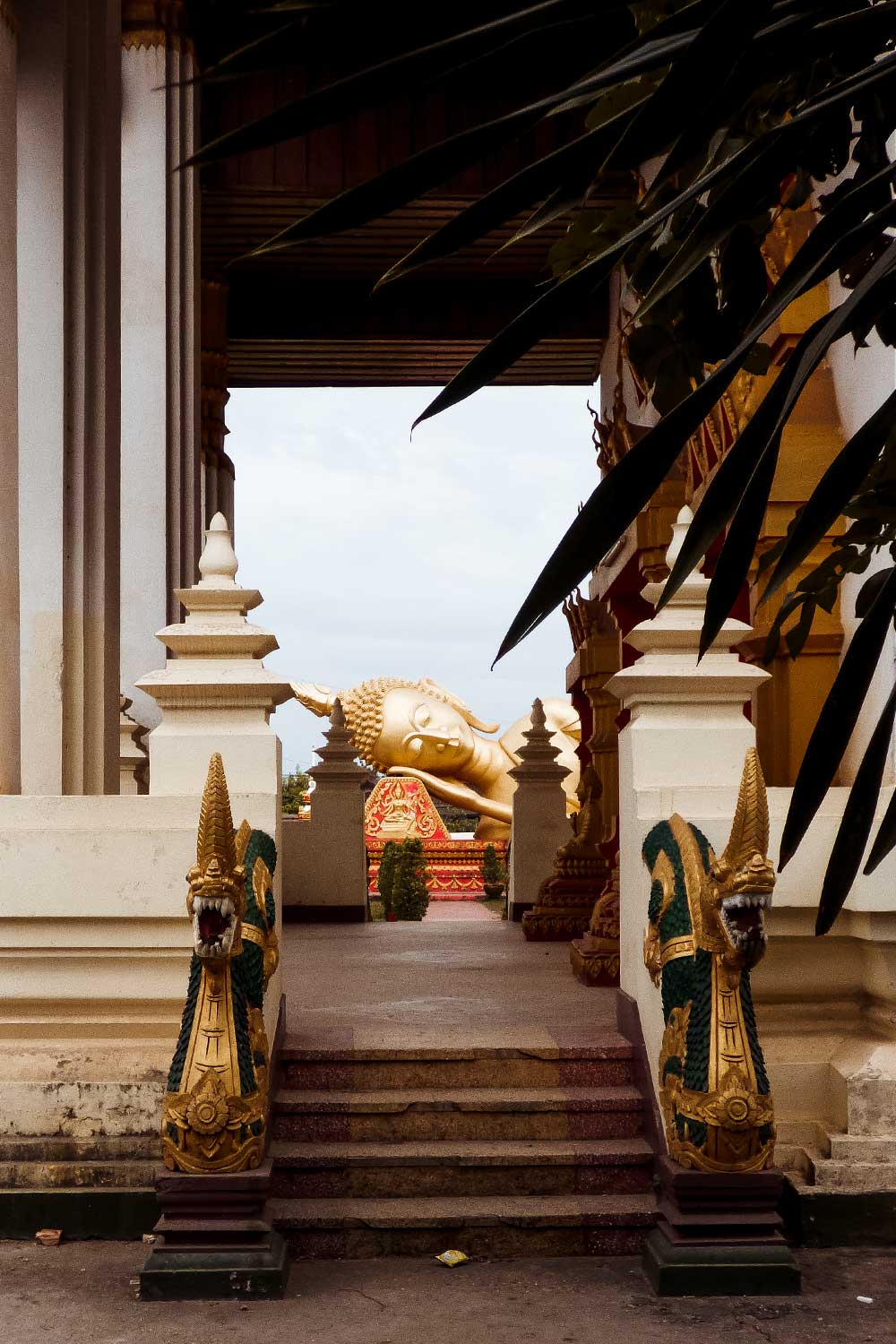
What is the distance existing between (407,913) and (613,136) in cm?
1206

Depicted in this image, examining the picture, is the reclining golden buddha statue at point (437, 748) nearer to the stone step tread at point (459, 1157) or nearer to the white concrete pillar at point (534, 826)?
the white concrete pillar at point (534, 826)

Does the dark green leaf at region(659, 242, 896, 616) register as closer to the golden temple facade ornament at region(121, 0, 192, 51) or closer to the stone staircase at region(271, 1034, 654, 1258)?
the stone staircase at region(271, 1034, 654, 1258)

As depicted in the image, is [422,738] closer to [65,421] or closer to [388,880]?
[388,880]

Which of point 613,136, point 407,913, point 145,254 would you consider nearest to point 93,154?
point 145,254

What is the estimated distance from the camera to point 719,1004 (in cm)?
439

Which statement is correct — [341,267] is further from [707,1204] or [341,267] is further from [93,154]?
[707,1204]

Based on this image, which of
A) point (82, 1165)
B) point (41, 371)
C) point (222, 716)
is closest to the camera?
point (82, 1165)

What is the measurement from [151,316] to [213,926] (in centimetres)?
723

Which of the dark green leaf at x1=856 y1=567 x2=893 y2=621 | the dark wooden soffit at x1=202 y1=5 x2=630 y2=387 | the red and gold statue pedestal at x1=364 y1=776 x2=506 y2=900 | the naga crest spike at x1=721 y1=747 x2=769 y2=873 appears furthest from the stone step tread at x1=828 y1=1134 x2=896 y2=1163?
the red and gold statue pedestal at x1=364 y1=776 x2=506 y2=900

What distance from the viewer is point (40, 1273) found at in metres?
4.40

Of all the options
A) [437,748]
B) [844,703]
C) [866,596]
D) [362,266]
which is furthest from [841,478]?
[437,748]

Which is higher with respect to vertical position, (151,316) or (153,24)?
(153,24)

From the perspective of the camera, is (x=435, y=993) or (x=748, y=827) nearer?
(x=748, y=827)

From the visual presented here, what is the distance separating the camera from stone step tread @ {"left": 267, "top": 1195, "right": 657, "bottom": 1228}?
179 inches
